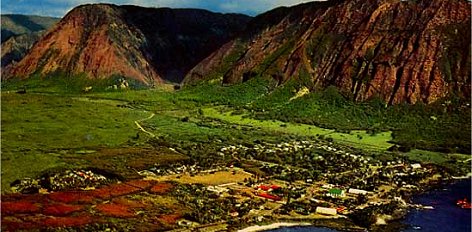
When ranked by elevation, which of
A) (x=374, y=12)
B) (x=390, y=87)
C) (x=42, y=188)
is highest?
(x=374, y=12)

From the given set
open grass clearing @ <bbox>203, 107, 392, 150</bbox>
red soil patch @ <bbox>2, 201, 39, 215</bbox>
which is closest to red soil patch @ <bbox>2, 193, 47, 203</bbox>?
red soil patch @ <bbox>2, 201, 39, 215</bbox>

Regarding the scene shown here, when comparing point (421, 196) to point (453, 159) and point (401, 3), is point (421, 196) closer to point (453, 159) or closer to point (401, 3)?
point (453, 159)

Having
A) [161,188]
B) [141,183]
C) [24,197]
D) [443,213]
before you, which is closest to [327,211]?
[443,213]

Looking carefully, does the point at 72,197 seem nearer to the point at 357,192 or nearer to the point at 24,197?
the point at 24,197

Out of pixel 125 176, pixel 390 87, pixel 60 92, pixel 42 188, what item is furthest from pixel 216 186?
pixel 60 92

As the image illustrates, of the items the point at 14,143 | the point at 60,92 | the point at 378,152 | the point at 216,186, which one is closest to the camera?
the point at 216,186

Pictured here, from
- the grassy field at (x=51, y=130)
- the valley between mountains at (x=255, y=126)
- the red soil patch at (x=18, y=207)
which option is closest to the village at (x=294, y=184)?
the valley between mountains at (x=255, y=126)
